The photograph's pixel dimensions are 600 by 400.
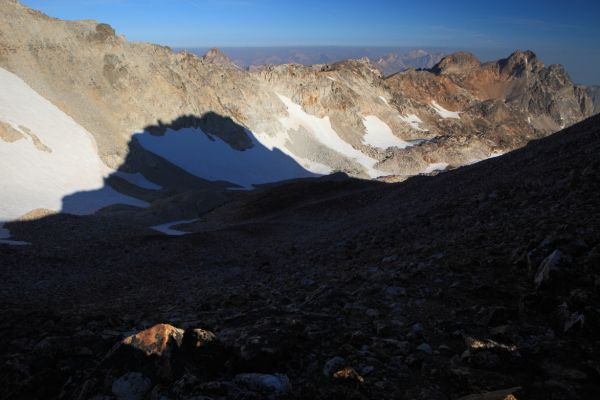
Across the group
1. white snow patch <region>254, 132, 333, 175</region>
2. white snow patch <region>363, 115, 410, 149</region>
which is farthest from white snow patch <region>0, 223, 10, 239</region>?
white snow patch <region>363, 115, 410, 149</region>

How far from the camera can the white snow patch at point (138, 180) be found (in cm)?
5036

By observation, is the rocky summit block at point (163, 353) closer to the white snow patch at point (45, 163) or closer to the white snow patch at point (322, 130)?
the white snow patch at point (45, 163)

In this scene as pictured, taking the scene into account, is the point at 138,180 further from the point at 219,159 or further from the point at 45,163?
the point at 219,159

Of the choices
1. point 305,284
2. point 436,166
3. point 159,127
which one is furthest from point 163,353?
point 436,166

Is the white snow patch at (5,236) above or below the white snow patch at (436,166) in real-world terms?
above

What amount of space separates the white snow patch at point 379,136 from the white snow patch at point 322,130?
8.73m

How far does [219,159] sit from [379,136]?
1916 inches

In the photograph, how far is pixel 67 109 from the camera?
2098 inches

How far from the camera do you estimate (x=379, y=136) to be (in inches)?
4109

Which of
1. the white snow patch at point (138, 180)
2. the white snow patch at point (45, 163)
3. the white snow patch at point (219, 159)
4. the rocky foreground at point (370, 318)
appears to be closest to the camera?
the rocky foreground at point (370, 318)

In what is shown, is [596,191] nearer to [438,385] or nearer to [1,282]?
[438,385]

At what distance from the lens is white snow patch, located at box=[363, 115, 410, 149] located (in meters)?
100

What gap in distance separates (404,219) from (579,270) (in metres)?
9.50

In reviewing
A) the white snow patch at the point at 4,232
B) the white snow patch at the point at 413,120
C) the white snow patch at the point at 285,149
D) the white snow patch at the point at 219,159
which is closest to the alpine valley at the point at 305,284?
the white snow patch at the point at 4,232
